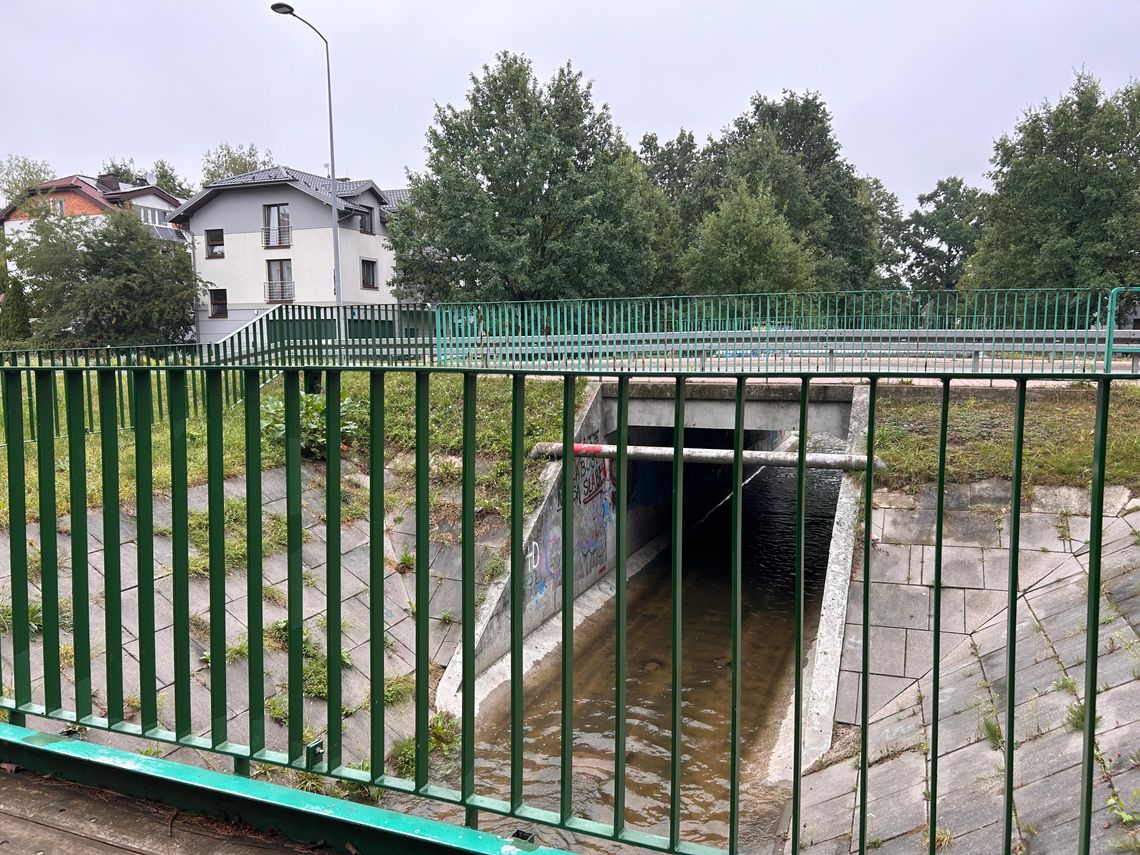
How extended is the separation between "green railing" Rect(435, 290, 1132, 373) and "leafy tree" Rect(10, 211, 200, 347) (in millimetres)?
26800

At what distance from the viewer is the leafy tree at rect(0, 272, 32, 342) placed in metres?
39.8

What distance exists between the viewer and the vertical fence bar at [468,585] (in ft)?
7.28

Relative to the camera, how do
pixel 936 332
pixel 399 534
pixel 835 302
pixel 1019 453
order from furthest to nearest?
pixel 835 302 → pixel 936 332 → pixel 399 534 → pixel 1019 453

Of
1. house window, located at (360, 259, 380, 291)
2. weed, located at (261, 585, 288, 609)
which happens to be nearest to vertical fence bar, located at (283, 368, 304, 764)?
weed, located at (261, 585, 288, 609)

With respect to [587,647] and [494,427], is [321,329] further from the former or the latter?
[587,647]

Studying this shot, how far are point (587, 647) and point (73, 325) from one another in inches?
1389

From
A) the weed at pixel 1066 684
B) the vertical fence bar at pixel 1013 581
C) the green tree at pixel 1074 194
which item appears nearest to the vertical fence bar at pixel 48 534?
the vertical fence bar at pixel 1013 581

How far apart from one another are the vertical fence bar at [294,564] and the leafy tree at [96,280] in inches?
1537

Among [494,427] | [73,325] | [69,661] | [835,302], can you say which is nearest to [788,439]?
[835,302]

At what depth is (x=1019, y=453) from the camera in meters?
1.84

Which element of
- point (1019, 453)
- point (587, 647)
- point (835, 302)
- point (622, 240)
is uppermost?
point (622, 240)

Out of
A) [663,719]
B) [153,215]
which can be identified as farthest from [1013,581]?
[153,215]

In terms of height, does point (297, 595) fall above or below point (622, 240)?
below

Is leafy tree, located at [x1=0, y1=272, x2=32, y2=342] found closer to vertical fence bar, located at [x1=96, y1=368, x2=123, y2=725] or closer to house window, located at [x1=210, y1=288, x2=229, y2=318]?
house window, located at [x1=210, y1=288, x2=229, y2=318]
